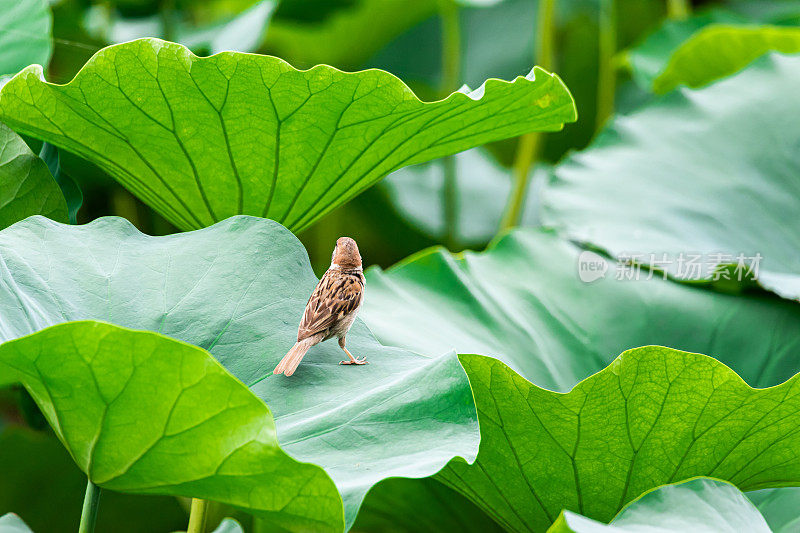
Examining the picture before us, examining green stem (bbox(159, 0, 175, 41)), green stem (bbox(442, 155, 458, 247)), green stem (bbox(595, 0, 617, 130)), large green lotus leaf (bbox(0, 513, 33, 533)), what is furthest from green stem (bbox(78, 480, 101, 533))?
green stem (bbox(595, 0, 617, 130))

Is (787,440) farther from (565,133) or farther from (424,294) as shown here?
(565,133)

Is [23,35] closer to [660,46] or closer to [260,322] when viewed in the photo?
[260,322]

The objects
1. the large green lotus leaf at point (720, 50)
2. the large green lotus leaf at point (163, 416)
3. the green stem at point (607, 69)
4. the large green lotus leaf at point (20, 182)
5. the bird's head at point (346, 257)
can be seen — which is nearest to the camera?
the large green lotus leaf at point (163, 416)

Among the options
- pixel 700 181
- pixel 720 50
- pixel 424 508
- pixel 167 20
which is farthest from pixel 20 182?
pixel 720 50

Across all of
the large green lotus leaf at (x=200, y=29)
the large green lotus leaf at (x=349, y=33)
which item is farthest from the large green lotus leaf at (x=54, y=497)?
the large green lotus leaf at (x=349, y=33)

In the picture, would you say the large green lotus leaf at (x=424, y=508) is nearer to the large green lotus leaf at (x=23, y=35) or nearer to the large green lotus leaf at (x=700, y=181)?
the large green lotus leaf at (x=700, y=181)

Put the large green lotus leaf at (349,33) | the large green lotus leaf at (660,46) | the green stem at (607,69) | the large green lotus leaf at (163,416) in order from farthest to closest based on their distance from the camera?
the large green lotus leaf at (349,33), the green stem at (607,69), the large green lotus leaf at (660,46), the large green lotus leaf at (163,416)
